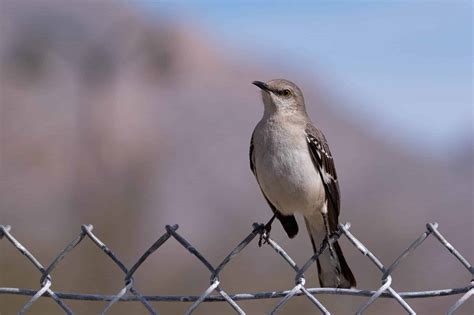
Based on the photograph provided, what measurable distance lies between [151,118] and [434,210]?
32745mm

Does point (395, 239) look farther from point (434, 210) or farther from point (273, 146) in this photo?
point (273, 146)

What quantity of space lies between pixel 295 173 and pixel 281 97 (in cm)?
90

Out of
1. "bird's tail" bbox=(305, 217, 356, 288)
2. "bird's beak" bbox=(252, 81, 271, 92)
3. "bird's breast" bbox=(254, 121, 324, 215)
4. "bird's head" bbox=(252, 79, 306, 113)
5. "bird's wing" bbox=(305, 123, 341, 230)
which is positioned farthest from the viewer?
"bird's beak" bbox=(252, 81, 271, 92)

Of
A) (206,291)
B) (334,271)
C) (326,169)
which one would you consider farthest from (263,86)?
(206,291)

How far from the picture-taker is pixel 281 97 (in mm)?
6270

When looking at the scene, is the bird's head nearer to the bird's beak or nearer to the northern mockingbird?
the bird's beak

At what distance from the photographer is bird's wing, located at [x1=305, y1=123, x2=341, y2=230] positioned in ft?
18.6

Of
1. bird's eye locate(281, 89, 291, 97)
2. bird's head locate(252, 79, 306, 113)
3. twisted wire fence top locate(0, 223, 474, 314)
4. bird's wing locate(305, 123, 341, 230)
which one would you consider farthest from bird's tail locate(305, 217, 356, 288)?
bird's eye locate(281, 89, 291, 97)

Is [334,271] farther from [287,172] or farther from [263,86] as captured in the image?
[263,86]

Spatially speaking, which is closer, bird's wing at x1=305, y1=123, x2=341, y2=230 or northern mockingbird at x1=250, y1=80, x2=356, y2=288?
northern mockingbird at x1=250, y1=80, x2=356, y2=288

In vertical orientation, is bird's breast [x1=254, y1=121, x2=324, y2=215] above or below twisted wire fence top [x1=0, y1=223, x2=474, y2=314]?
above

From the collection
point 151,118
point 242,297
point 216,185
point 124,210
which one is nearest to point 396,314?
point 124,210

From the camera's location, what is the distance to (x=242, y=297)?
351 cm

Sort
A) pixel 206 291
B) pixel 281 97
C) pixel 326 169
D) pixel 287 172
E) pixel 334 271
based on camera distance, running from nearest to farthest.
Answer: pixel 206 291
pixel 334 271
pixel 287 172
pixel 326 169
pixel 281 97
